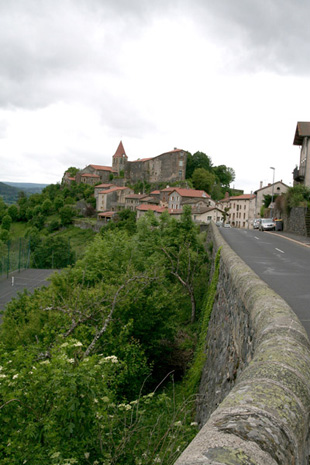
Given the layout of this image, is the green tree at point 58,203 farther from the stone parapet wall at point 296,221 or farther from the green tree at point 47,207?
the stone parapet wall at point 296,221

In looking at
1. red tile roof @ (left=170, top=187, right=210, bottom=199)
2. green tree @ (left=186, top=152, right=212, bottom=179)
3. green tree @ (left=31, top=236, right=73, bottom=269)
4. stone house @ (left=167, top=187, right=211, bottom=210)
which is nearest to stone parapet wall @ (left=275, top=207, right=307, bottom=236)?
green tree @ (left=31, top=236, right=73, bottom=269)

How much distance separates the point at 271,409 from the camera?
2.14 m

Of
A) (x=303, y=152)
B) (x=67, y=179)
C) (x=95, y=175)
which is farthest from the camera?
(x=67, y=179)

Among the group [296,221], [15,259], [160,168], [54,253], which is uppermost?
[160,168]

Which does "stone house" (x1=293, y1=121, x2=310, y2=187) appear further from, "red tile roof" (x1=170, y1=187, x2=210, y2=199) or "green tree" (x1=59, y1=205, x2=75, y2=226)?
"green tree" (x1=59, y1=205, x2=75, y2=226)

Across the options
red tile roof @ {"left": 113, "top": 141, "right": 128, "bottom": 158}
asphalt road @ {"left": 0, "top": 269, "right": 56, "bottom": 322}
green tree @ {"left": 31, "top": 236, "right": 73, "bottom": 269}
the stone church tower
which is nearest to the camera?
asphalt road @ {"left": 0, "top": 269, "right": 56, "bottom": 322}

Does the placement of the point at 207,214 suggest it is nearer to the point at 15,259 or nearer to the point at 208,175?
the point at 208,175

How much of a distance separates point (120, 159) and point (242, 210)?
61625 millimetres

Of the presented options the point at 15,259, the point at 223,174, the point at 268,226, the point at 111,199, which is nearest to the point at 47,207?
the point at 111,199

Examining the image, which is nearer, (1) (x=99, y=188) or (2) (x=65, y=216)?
(2) (x=65, y=216)

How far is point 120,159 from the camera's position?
128625mm

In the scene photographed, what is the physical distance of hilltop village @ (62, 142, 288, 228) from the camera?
74.4 m

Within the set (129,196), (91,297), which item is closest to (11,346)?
(91,297)

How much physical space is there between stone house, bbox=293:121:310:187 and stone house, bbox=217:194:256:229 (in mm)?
32656
